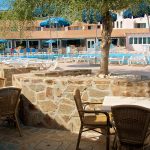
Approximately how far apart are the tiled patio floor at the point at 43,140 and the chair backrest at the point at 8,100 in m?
0.45

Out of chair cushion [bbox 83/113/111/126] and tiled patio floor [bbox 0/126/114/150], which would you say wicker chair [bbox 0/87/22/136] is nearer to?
tiled patio floor [bbox 0/126/114/150]

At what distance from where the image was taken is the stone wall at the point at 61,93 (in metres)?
6.06

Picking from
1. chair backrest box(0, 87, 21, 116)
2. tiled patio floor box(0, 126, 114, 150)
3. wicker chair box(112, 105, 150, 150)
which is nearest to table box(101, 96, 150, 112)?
tiled patio floor box(0, 126, 114, 150)

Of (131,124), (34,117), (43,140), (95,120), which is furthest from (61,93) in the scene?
(131,124)

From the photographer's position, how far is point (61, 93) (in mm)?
6391

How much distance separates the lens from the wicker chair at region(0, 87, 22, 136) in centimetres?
576

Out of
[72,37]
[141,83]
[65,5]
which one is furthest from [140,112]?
[72,37]

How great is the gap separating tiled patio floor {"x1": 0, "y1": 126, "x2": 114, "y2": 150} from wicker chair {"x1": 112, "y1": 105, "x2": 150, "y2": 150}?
1.15 metres

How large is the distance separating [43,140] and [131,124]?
209 centimetres

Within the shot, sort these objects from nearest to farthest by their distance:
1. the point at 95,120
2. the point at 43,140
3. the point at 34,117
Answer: the point at 95,120, the point at 43,140, the point at 34,117

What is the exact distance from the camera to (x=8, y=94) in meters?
5.81

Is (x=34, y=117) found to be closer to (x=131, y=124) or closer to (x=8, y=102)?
(x=8, y=102)

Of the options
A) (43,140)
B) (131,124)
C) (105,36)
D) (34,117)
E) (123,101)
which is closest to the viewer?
(131,124)

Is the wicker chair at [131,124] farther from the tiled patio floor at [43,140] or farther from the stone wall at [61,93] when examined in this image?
the stone wall at [61,93]
